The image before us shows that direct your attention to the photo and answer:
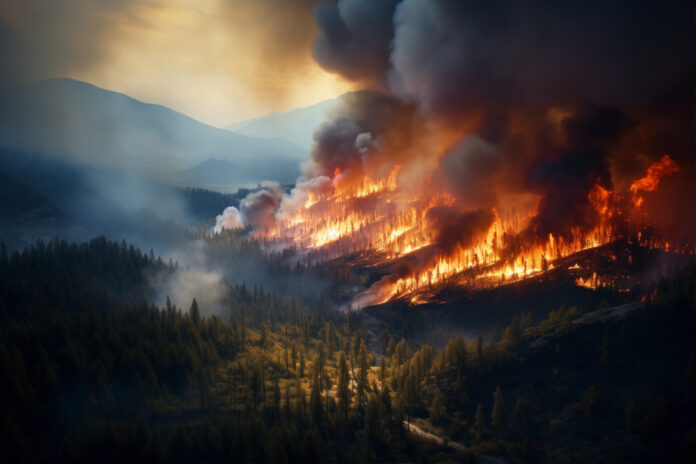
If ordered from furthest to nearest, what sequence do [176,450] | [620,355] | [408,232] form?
[408,232] → [620,355] → [176,450]

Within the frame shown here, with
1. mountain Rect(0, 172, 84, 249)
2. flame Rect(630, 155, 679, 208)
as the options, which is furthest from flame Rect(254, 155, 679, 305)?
mountain Rect(0, 172, 84, 249)

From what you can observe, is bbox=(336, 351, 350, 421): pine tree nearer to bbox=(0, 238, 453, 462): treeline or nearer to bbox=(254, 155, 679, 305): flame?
bbox=(0, 238, 453, 462): treeline

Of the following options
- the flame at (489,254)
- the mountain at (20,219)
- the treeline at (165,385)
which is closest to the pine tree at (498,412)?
the treeline at (165,385)

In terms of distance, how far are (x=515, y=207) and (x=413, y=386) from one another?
4436 inches

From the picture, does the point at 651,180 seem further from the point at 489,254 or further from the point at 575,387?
the point at 575,387

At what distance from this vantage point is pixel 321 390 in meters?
81.4

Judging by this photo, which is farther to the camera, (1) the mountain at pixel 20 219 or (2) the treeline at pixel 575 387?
(1) the mountain at pixel 20 219

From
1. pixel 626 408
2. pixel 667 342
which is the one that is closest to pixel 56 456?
pixel 626 408

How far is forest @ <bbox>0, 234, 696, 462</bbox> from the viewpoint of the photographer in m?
56.6

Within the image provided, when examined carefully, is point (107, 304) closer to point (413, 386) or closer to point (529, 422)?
point (413, 386)

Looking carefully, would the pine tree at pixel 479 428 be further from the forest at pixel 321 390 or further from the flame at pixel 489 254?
the flame at pixel 489 254

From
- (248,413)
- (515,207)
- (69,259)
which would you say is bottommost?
(248,413)

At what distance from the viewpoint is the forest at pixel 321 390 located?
56.6m

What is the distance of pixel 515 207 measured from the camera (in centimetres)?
16988
